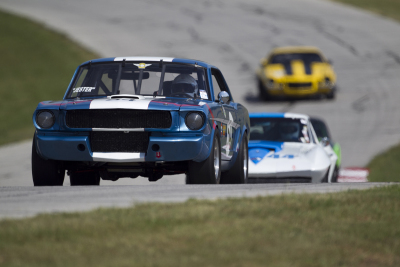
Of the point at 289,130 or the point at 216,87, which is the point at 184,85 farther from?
the point at 289,130

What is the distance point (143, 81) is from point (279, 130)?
413cm

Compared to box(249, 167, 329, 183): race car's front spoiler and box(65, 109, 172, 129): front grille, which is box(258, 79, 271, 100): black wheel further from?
box(65, 109, 172, 129): front grille

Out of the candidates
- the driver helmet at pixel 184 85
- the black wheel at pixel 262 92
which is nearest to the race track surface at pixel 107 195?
Result: the driver helmet at pixel 184 85

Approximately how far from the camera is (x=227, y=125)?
848 centimetres

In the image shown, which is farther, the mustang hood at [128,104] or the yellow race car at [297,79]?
the yellow race car at [297,79]

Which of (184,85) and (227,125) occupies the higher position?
(184,85)

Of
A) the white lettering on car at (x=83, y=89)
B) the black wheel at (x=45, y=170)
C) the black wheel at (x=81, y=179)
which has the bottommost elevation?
the black wheel at (x=81, y=179)

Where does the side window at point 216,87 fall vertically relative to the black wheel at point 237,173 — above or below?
above

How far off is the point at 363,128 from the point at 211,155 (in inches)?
476

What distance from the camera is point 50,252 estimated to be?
14.2ft

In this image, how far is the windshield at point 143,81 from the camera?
326 inches

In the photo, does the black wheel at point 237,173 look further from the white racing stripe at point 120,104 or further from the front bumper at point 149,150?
the white racing stripe at point 120,104

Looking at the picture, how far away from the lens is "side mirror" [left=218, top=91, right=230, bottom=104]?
8539 mm

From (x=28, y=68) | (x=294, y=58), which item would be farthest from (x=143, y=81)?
(x=28, y=68)
